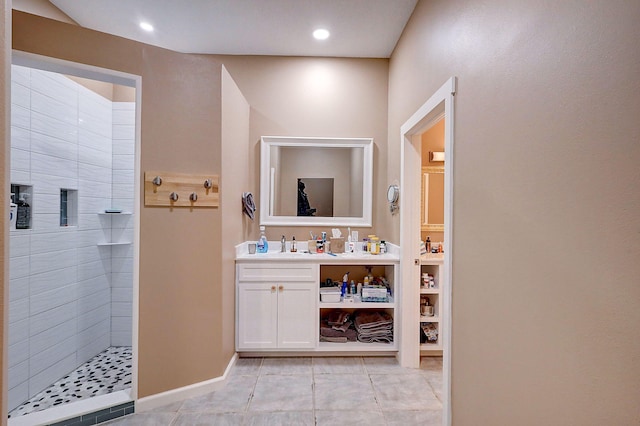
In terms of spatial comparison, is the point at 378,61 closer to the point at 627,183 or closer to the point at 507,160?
the point at 507,160

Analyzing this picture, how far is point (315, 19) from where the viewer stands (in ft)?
7.89

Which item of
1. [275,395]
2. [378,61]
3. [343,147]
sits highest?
[378,61]

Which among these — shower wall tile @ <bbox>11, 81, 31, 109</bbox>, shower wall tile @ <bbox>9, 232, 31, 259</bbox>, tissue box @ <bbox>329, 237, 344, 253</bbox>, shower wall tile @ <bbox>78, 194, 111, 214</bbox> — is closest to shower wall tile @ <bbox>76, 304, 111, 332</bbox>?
shower wall tile @ <bbox>9, 232, 31, 259</bbox>

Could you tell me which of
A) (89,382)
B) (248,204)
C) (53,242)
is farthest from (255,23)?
(89,382)

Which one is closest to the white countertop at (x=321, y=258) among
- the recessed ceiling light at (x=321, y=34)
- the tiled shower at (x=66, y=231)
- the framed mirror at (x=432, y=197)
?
the framed mirror at (x=432, y=197)

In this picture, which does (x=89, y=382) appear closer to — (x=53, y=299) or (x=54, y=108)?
(x=53, y=299)

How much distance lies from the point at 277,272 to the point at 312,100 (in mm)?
1783

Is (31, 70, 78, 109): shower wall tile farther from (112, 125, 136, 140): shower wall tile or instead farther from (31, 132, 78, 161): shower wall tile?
(112, 125, 136, 140): shower wall tile

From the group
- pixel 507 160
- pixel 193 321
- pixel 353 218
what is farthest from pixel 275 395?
pixel 507 160

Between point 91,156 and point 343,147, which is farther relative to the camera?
point 343,147

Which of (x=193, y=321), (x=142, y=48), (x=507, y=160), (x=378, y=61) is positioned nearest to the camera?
(x=507, y=160)

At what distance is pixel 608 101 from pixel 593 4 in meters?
0.29

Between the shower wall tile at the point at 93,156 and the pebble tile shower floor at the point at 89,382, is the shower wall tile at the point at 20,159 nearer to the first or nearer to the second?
the shower wall tile at the point at 93,156

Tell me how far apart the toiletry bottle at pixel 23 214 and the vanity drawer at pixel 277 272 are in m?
1.54
